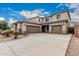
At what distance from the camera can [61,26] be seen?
9.47ft

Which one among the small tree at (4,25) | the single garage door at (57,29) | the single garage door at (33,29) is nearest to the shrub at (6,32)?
the small tree at (4,25)

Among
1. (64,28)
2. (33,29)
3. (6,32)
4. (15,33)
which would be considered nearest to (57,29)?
(64,28)

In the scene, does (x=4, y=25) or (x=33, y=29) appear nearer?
(x=4, y=25)

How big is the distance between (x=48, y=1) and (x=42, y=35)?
789 millimetres

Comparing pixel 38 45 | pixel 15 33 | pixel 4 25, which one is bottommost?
pixel 38 45

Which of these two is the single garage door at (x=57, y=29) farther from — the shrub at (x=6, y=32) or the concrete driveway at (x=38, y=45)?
the shrub at (x=6, y=32)

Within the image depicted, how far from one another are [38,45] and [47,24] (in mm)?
536

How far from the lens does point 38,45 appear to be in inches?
111

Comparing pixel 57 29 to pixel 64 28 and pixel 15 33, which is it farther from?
pixel 15 33

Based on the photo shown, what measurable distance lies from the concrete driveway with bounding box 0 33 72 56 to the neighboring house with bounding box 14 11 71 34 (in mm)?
124

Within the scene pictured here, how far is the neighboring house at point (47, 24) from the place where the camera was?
2852 millimetres

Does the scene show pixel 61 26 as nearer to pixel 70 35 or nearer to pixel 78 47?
pixel 70 35

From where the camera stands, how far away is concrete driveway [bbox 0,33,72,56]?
8.63ft

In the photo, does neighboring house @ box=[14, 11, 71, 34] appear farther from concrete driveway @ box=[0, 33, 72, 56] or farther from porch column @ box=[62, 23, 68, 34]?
concrete driveway @ box=[0, 33, 72, 56]
